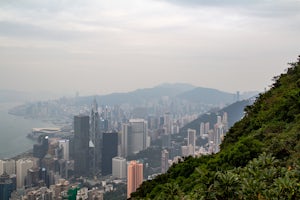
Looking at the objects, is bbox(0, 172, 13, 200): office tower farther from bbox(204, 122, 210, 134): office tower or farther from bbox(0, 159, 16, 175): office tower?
bbox(204, 122, 210, 134): office tower

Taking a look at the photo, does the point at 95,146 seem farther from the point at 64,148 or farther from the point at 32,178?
the point at 32,178

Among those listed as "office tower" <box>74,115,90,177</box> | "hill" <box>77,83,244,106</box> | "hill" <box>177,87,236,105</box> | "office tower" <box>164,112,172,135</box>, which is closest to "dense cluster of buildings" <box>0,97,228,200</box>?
"office tower" <box>74,115,90,177</box>

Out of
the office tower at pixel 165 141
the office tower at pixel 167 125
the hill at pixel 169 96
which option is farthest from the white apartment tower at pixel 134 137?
the hill at pixel 169 96

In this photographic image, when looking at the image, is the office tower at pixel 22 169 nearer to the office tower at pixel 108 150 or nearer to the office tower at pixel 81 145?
the office tower at pixel 81 145

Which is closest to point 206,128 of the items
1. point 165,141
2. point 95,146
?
point 165,141

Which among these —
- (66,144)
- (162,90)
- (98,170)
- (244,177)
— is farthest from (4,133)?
(162,90)

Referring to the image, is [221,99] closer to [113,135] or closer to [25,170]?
[113,135]
